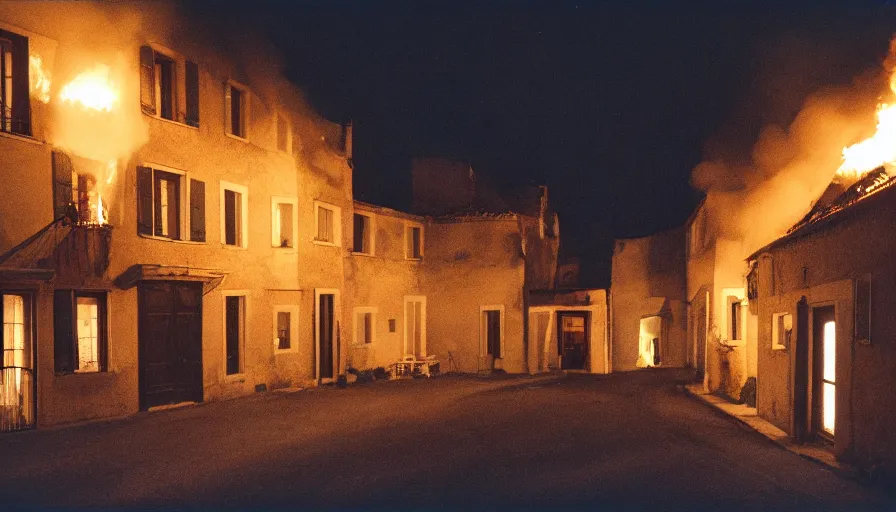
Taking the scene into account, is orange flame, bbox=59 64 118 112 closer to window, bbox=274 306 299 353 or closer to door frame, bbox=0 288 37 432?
door frame, bbox=0 288 37 432

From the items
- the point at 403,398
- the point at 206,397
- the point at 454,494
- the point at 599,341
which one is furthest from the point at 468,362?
the point at 454,494

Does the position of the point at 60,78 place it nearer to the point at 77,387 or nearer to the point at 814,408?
the point at 77,387

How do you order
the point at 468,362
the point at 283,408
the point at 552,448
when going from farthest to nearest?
the point at 468,362
the point at 283,408
the point at 552,448

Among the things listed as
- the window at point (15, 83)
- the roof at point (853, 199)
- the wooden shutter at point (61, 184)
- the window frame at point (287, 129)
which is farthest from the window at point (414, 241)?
the roof at point (853, 199)

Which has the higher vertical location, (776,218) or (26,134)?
(26,134)

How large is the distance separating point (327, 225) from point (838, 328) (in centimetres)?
1739

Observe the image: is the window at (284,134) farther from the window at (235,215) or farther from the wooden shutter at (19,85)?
the wooden shutter at (19,85)

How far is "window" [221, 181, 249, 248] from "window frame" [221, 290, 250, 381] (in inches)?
53.9

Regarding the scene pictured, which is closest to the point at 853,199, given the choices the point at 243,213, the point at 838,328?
the point at 838,328

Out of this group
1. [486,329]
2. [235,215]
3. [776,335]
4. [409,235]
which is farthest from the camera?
[486,329]

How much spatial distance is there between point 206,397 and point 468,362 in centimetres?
1302

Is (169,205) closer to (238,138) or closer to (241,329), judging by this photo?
(238,138)

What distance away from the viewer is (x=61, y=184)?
51.2 ft

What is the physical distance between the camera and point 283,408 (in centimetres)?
1811
